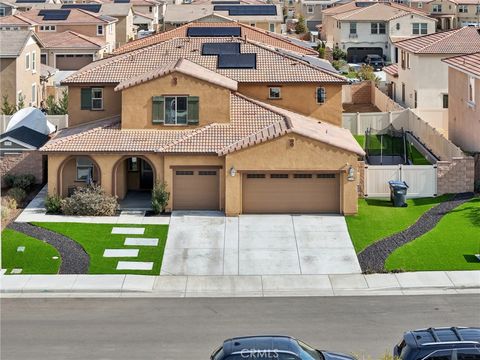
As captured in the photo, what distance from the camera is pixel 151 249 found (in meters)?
31.0

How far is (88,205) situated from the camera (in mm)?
34688

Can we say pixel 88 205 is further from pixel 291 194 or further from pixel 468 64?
pixel 468 64

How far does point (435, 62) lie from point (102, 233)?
30.4 metres

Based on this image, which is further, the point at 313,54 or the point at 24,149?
the point at 313,54

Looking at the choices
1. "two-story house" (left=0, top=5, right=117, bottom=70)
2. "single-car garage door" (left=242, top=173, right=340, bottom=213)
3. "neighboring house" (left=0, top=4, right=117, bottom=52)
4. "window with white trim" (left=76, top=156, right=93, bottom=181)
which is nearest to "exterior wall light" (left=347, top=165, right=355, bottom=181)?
"single-car garage door" (left=242, top=173, right=340, bottom=213)

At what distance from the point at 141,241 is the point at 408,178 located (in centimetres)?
1242

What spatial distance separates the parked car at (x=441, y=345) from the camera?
56.8 ft

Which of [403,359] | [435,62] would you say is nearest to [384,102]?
[435,62]

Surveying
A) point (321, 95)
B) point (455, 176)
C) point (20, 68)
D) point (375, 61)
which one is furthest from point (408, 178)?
point (375, 61)

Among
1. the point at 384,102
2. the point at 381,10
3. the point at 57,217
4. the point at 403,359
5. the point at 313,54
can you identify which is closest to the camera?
the point at 403,359

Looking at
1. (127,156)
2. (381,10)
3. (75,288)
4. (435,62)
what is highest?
(381,10)

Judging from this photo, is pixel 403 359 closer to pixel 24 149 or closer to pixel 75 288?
pixel 75 288

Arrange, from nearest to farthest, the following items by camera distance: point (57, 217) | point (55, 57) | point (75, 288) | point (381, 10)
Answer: point (75, 288), point (57, 217), point (55, 57), point (381, 10)

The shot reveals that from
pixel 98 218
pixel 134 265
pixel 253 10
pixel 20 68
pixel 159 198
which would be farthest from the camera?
pixel 253 10
